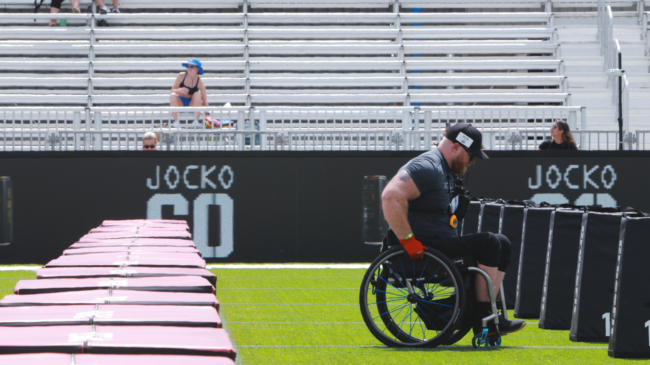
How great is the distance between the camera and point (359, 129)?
1245 cm

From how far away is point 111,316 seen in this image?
145 inches

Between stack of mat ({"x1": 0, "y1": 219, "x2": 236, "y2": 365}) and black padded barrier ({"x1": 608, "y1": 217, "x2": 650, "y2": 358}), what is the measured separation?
257 centimetres

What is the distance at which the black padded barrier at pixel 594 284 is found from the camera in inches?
240

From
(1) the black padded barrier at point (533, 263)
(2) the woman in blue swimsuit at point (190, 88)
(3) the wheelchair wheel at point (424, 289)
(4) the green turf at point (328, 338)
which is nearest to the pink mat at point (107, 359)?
(4) the green turf at point (328, 338)

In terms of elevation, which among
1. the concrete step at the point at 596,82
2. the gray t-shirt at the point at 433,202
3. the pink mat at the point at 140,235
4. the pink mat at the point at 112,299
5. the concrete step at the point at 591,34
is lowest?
the pink mat at the point at 140,235

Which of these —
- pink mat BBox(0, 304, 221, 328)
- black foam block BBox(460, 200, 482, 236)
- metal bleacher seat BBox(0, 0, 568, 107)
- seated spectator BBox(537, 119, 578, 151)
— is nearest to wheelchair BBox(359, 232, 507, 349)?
pink mat BBox(0, 304, 221, 328)

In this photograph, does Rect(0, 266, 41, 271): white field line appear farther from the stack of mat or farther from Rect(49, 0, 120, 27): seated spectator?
Rect(49, 0, 120, 27): seated spectator

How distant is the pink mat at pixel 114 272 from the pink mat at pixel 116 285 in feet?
0.66

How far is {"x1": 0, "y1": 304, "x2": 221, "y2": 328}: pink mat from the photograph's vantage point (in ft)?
11.8

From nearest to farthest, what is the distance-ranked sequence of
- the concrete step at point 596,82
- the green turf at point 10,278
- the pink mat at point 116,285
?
1. the pink mat at point 116,285
2. the green turf at point 10,278
3. the concrete step at point 596,82

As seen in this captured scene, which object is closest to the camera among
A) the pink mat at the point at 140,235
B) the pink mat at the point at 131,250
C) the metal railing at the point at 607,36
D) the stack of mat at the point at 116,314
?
the stack of mat at the point at 116,314

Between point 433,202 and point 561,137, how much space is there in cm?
696

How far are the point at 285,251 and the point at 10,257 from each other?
3.87m

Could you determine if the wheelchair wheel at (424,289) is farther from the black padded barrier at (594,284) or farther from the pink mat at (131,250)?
the pink mat at (131,250)
